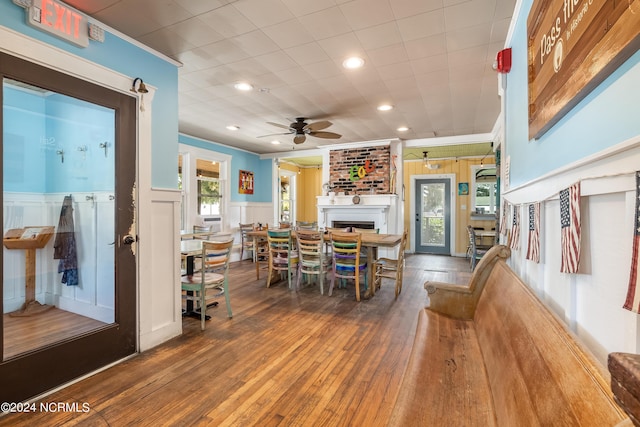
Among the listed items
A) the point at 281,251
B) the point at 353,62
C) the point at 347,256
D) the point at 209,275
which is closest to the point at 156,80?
the point at 353,62

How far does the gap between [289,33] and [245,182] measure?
5.07 meters

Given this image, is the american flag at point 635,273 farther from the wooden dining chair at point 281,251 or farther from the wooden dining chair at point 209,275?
the wooden dining chair at point 281,251

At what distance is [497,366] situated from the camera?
3.97 feet

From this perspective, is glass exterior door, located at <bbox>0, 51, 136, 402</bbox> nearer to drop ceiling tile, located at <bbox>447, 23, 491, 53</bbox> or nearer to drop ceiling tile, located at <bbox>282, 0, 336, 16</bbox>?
drop ceiling tile, located at <bbox>282, 0, 336, 16</bbox>

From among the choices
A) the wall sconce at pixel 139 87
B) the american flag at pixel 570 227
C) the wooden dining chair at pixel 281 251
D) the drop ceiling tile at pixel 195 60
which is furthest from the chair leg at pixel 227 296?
the american flag at pixel 570 227

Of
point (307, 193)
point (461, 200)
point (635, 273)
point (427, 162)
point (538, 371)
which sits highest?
point (427, 162)

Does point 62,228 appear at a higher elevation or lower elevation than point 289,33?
lower

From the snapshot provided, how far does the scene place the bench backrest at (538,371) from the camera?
0.61 m

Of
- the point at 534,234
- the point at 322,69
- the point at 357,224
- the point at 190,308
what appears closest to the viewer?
the point at 534,234

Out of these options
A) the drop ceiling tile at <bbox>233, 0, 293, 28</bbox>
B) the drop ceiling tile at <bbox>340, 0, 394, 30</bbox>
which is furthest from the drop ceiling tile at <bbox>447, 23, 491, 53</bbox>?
the drop ceiling tile at <bbox>233, 0, 293, 28</bbox>

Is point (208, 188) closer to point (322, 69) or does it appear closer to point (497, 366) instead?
point (322, 69)

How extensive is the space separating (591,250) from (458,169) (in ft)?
24.5

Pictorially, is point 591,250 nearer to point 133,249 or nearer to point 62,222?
point 133,249

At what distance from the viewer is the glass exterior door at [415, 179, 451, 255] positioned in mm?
7902
